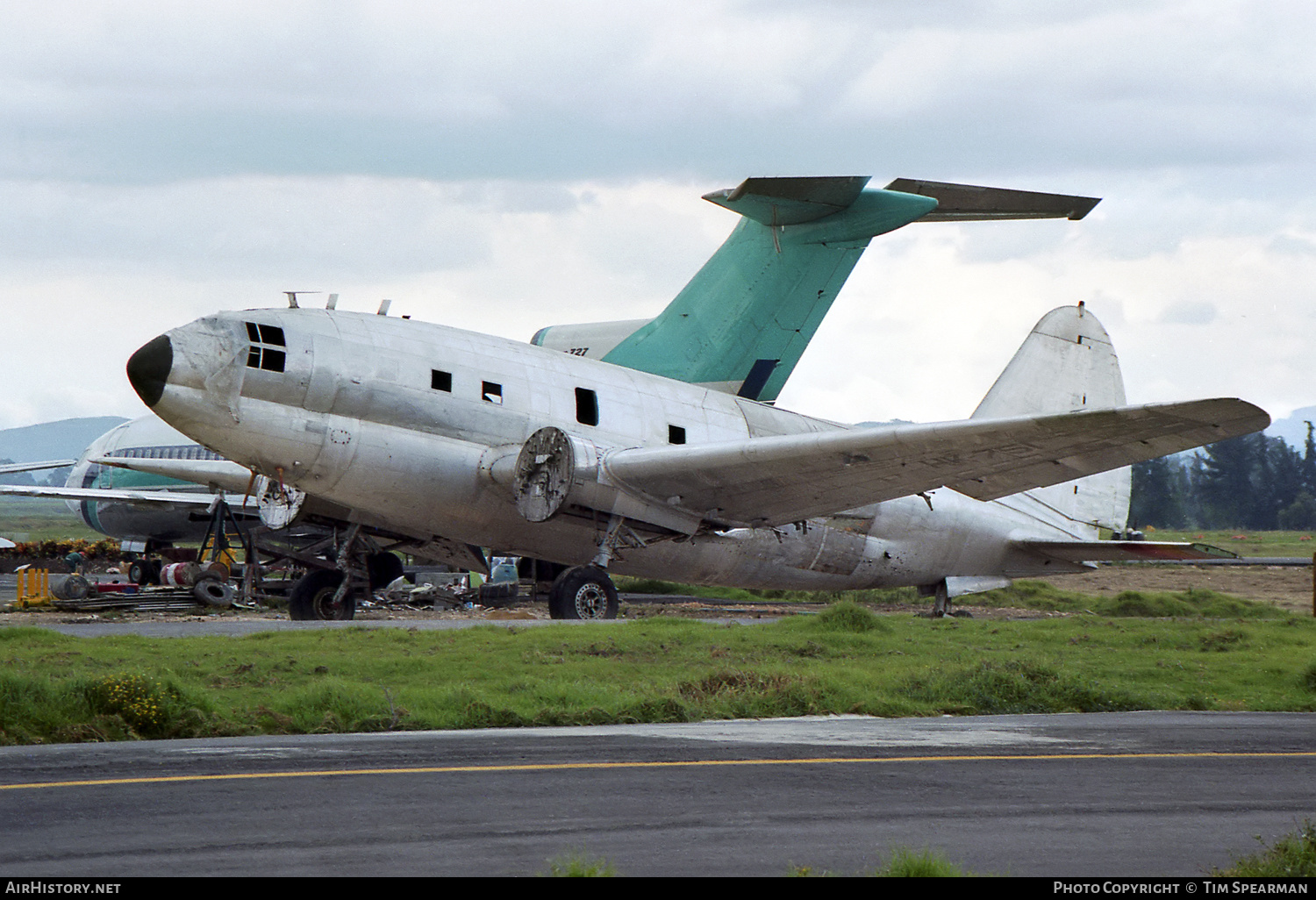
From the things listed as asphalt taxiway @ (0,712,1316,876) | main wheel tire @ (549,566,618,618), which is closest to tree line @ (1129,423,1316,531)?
main wheel tire @ (549,566,618,618)

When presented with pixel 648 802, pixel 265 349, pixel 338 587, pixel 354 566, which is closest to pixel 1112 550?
pixel 354 566

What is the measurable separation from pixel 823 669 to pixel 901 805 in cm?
810

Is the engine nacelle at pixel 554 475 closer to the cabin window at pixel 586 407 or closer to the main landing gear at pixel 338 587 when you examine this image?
the cabin window at pixel 586 407

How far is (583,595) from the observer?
927 inches

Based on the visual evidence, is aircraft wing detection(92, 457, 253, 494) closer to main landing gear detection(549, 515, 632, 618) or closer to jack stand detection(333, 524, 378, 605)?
jack stand detection(333, 524, 378, 605)

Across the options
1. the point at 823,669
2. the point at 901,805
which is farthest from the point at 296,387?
the point at 901,805

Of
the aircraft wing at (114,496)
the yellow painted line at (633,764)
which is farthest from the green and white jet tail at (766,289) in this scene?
the aircraft wing at (114,496)

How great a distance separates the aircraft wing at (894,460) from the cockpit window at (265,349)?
18.2 ft

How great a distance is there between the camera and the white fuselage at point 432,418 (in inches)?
837

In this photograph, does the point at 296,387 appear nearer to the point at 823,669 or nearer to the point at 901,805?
the point at 823,669

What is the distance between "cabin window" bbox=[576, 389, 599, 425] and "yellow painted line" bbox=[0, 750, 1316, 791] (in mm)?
13397

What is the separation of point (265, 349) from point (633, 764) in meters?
13.1

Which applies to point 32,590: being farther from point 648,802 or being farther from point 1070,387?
point 648,802
